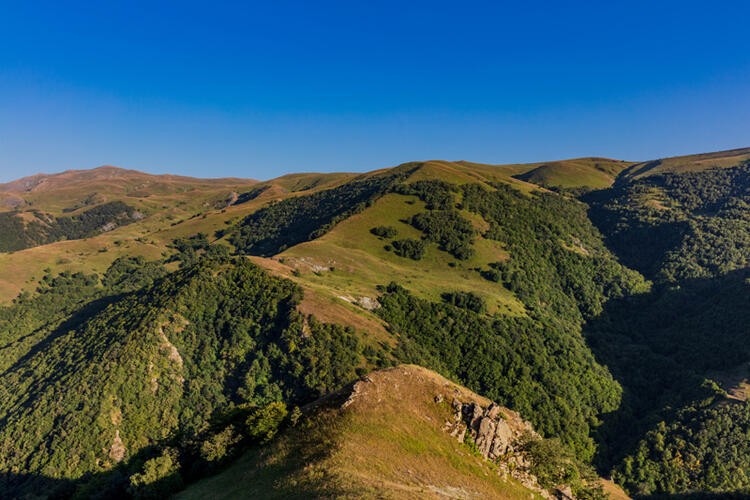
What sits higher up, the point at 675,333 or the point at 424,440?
the point at 424,440

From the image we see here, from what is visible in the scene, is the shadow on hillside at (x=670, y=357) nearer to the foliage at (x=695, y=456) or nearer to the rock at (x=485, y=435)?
the foliage at (x=695, y=456)

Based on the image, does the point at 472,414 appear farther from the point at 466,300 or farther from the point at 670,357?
the point at 670,357

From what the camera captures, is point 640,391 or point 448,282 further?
point 448,282

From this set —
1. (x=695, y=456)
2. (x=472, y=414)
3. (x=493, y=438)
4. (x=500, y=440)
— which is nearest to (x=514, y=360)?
(x=695, y=456)

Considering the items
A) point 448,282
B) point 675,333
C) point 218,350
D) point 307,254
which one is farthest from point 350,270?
point 675,333

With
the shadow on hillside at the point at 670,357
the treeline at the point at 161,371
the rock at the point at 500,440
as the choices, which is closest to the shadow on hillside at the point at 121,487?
the treeline at the point at 161,371

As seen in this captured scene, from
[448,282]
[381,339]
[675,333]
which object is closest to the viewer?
[381,339]

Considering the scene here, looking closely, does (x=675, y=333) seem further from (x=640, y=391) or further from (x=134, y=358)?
(x=134, y=358)
